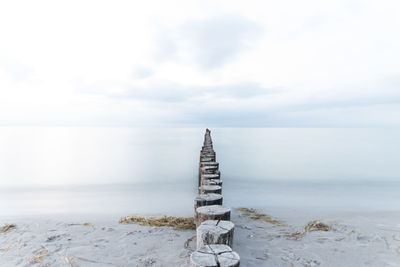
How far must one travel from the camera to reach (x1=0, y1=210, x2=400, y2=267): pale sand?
390cm

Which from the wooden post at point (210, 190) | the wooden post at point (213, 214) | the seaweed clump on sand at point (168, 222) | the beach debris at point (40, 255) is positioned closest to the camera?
the wooden post at point (213, 214)

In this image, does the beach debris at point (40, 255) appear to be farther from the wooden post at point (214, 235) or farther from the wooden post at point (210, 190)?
the wooden post at point (214, 235)

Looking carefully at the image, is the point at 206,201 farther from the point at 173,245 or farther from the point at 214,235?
the point at 173,245

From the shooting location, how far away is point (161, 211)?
7738mm

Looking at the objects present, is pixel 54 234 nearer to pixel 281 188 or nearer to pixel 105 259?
pixel 105 259

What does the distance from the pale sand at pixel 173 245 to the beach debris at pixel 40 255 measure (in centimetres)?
1

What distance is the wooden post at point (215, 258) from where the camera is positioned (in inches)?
83.8

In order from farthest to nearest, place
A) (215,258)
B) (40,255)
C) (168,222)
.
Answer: (168,222)
(40,255)
(215,258)

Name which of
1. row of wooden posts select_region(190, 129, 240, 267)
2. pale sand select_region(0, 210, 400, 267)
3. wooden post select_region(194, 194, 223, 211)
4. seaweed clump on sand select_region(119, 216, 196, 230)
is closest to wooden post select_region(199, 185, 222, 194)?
row of wooden posts select_region(190, 129, 240, 267)

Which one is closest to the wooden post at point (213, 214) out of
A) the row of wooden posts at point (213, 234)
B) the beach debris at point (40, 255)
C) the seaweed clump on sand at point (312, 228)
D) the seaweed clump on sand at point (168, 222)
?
the row of wooden posts at point (213, 234)

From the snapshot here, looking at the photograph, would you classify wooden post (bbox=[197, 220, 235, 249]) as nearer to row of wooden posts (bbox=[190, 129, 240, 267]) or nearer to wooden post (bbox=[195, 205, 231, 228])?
row of wooden posts (bbox=[190, 129, 240, 267])

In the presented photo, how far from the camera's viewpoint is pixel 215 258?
220 cm

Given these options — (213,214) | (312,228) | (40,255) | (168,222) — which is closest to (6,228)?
(40,255)

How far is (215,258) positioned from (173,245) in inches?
93.9
